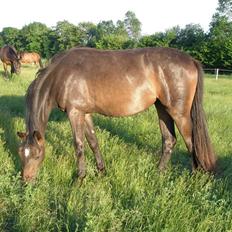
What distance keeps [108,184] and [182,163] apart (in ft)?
5.66

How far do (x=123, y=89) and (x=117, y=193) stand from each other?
5.09 ft

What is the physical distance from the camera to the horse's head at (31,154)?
4180mm

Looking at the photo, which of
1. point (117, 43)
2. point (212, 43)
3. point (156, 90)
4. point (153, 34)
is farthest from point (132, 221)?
point (117, 43)

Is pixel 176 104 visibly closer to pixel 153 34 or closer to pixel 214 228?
pixel 214 228

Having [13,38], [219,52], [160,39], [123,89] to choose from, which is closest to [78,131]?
[123,89]

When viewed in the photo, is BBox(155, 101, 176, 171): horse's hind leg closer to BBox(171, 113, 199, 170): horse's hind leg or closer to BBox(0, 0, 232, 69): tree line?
BBox(171, 113, 199, 170): horse's hind leg

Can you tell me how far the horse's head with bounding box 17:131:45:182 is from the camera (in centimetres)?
418

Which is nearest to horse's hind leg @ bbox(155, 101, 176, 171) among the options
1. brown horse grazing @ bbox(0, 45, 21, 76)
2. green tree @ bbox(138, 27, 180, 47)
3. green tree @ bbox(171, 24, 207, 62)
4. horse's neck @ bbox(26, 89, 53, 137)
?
horse's neck @ bbox(26, 89, 53, 137)

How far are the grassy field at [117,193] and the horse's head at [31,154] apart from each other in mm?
137

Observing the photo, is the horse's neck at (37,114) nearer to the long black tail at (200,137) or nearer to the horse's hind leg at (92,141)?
the horse's hind leg at (92,141)

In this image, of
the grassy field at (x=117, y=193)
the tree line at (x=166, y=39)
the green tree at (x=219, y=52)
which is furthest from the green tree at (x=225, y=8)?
the grassy field at (x=117, y=193)

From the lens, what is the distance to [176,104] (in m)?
4.70

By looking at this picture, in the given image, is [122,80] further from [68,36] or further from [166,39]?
[68,36]

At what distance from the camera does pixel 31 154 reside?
166 inches
